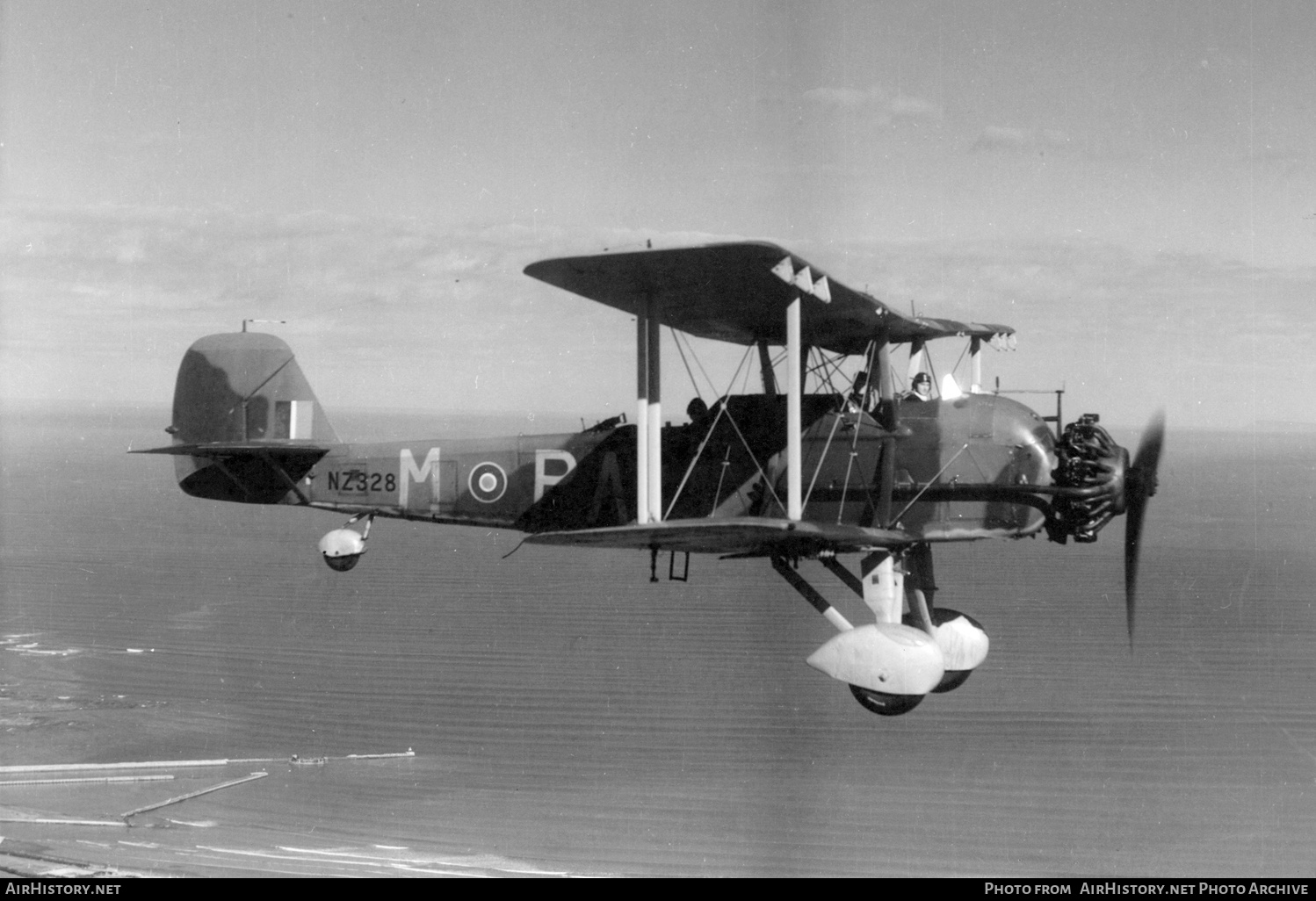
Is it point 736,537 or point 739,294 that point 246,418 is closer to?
point 739,294

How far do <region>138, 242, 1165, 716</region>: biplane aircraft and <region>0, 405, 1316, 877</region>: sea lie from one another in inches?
36.0

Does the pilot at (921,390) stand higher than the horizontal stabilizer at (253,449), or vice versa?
the pilot at (921,390)

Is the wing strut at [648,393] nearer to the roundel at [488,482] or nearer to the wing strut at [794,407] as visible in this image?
the wing strut at [794,407]

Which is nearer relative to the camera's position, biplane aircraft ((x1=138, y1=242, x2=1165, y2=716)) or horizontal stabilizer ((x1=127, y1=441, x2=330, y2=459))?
biplane aircraft ((x1=138, y1=242, x2=1165, y2=716))

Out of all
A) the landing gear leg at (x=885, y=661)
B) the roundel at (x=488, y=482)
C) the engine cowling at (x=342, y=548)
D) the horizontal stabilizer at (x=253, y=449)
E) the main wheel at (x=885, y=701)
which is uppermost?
the horizontal stabilizer at (x=253, y=449)

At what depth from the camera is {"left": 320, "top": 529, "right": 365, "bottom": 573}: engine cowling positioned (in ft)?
43.2

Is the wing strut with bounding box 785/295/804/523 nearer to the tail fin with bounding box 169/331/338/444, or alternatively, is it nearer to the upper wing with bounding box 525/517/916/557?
the upper wing with bounding box 525/517/916/557

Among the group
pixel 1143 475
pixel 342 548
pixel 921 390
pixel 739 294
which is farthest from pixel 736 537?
pixel 342 548

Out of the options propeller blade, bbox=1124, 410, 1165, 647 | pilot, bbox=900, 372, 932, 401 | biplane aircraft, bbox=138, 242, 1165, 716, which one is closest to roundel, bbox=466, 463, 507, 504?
biplane aircraft, bbox=138, 242, 1165, 716

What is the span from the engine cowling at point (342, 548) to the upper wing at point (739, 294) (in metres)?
4.31

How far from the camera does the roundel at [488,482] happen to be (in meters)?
12.8

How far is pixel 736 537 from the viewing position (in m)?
9.63

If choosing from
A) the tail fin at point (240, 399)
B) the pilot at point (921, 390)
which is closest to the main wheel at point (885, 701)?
the pilot at point (921, 390)

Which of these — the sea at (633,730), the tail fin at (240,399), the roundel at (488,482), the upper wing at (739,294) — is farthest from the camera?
the sea at (633,730)
